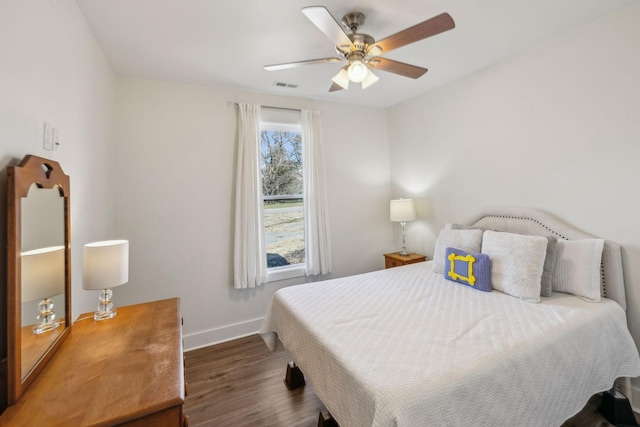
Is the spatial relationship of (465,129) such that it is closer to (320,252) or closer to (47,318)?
(320,252)

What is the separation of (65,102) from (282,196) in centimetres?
207

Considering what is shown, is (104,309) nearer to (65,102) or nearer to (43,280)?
(43,280)

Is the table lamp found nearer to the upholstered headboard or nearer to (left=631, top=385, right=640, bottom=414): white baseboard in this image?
the upholstered headboard

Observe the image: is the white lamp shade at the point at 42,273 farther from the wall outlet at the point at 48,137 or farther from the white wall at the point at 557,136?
the white wall at the point at 557,136

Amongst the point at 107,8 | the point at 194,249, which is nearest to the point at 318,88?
the point at 107,8

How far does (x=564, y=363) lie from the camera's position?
1.40 meters

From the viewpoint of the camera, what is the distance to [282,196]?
3307mm

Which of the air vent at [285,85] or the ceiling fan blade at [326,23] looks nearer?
the ceiling fan blade at [326,23]

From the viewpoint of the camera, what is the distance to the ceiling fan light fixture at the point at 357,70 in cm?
176

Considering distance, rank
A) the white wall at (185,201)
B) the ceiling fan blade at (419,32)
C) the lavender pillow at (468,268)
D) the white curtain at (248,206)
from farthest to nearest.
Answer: the white curtain at (248,206) < the white wall at (185,201) < the lavender pillow at (468,268) < the ceiling fan blade at (419,32)

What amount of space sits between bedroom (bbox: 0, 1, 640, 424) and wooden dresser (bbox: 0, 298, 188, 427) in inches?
25.2

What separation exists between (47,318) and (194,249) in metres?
1.70

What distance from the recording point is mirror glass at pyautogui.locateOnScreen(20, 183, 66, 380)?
3.26 feet

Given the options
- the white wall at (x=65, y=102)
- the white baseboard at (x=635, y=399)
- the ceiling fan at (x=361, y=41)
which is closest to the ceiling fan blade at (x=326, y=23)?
the ceiling fan at (x=361, y=41)
